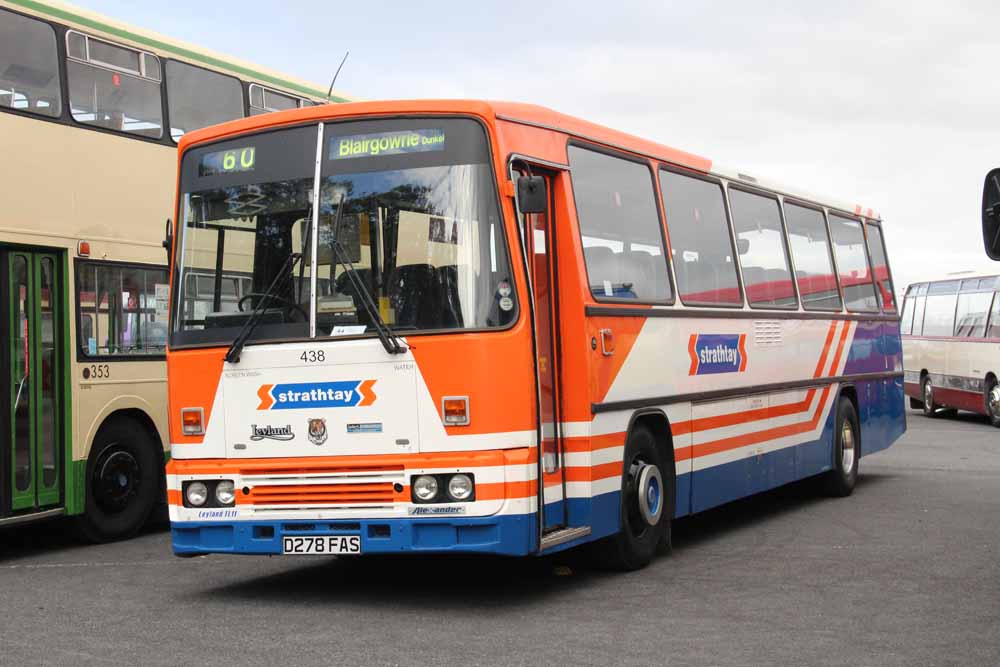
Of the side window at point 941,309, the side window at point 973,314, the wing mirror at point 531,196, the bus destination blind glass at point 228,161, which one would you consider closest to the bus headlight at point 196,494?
the bus destination blind glass at point 228,161

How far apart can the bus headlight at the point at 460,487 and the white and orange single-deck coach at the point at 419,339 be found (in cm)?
1

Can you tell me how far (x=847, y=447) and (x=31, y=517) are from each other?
28.4 feet

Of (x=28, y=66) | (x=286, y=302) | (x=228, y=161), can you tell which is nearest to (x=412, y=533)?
(x=286, y=302)

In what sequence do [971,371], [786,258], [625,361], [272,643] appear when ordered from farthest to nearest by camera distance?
[971,371] → [786,258] → [625,361] → [272,643]

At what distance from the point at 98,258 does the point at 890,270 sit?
32.6ft

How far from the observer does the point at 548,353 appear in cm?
960

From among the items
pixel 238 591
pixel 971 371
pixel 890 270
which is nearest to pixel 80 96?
pixel 238 591

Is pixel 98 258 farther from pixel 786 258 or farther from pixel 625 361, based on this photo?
pixel 786 258

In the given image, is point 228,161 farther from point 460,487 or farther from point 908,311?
point 908,311

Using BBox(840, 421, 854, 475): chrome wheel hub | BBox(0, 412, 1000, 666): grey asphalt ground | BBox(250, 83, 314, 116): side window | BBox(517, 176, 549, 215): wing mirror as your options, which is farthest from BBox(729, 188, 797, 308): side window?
BBox(250, 83, 314, 116): side window

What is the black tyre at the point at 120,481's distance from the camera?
12992 millimetres

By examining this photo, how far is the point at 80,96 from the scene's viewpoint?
13055 mm

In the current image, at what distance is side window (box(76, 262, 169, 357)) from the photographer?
1300 cm

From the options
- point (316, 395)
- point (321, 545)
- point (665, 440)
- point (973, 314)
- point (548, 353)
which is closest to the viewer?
point (321, 545)
